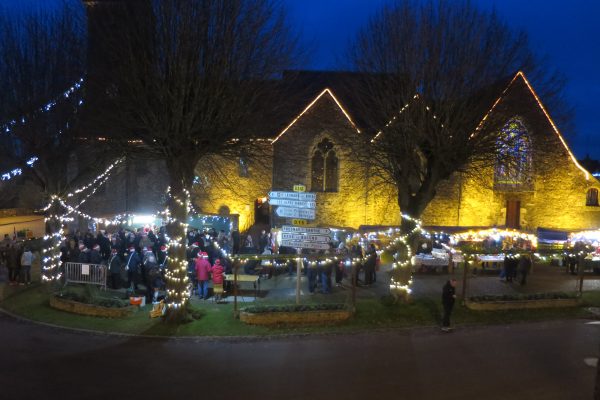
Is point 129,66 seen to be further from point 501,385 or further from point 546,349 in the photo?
point 546,349

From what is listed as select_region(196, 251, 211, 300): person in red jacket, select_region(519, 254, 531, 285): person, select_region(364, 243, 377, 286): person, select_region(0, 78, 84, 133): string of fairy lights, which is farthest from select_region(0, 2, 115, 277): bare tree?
select_region(519, 254, 531, 285): person

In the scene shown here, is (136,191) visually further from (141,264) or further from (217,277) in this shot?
(217,277)

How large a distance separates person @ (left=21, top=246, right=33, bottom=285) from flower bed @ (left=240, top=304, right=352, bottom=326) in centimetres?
914

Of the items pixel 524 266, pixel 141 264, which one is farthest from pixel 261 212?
pixel 524 266

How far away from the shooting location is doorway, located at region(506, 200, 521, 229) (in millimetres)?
28566

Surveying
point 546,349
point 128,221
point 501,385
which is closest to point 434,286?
point 546,349

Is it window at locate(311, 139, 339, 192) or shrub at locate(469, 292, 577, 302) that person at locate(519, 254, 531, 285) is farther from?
window at locate(311, 139, 339, 192)

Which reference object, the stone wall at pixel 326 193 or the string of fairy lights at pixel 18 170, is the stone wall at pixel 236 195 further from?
the string of fairy lights at pixel 18 170

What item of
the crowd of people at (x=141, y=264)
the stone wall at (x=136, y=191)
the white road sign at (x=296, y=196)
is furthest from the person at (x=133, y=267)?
the stone wall at (x=136, y=191)

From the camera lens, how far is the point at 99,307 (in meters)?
13.8

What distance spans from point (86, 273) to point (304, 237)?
7603 mm

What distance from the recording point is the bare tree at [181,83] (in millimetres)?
12062

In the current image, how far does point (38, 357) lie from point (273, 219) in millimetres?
17986

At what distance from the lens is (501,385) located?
30.8 feet
